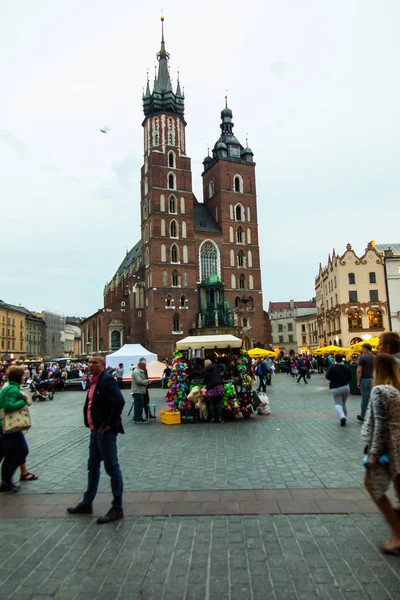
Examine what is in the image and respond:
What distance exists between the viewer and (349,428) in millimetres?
9828

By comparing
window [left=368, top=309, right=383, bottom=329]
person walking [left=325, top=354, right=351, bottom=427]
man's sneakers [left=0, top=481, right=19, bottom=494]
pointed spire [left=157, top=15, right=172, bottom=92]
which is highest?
pointed spire [left=157, top=15, right=172, bottom=92]

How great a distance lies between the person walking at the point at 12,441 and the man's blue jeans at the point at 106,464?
5.36ft

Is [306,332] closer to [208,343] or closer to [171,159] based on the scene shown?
[171,159]

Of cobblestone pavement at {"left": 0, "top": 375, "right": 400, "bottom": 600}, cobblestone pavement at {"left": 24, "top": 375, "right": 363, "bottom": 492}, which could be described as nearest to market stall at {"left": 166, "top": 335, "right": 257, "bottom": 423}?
cobblestone pavement at {"left": 24, "top": 375, "right": 363, "bottom": 492}

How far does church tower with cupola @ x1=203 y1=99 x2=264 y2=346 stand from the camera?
53031 millimetres

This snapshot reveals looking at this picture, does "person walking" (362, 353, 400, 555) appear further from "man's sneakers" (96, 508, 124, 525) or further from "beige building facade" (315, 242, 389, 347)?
"beige building facade" (315, 242, 389, 347)

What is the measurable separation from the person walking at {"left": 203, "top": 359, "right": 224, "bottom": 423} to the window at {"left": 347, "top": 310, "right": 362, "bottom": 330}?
3887cm

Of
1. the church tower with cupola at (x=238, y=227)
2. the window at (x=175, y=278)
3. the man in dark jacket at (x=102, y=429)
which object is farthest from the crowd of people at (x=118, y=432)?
the church tower with cupola at (x=238, y=227)

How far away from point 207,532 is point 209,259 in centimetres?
4984

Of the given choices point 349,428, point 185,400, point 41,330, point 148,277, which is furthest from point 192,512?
point 41,330

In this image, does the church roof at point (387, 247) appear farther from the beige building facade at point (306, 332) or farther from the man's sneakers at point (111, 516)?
the man's sneakers at point (111, 516)

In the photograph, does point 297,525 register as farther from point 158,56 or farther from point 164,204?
point 158,56

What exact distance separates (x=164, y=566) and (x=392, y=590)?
5.89 feet

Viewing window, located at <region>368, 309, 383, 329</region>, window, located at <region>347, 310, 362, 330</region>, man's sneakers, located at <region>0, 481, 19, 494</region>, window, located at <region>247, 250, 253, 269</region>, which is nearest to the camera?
man's sneakers, located at <region>0, 481, 19, 494</region>
